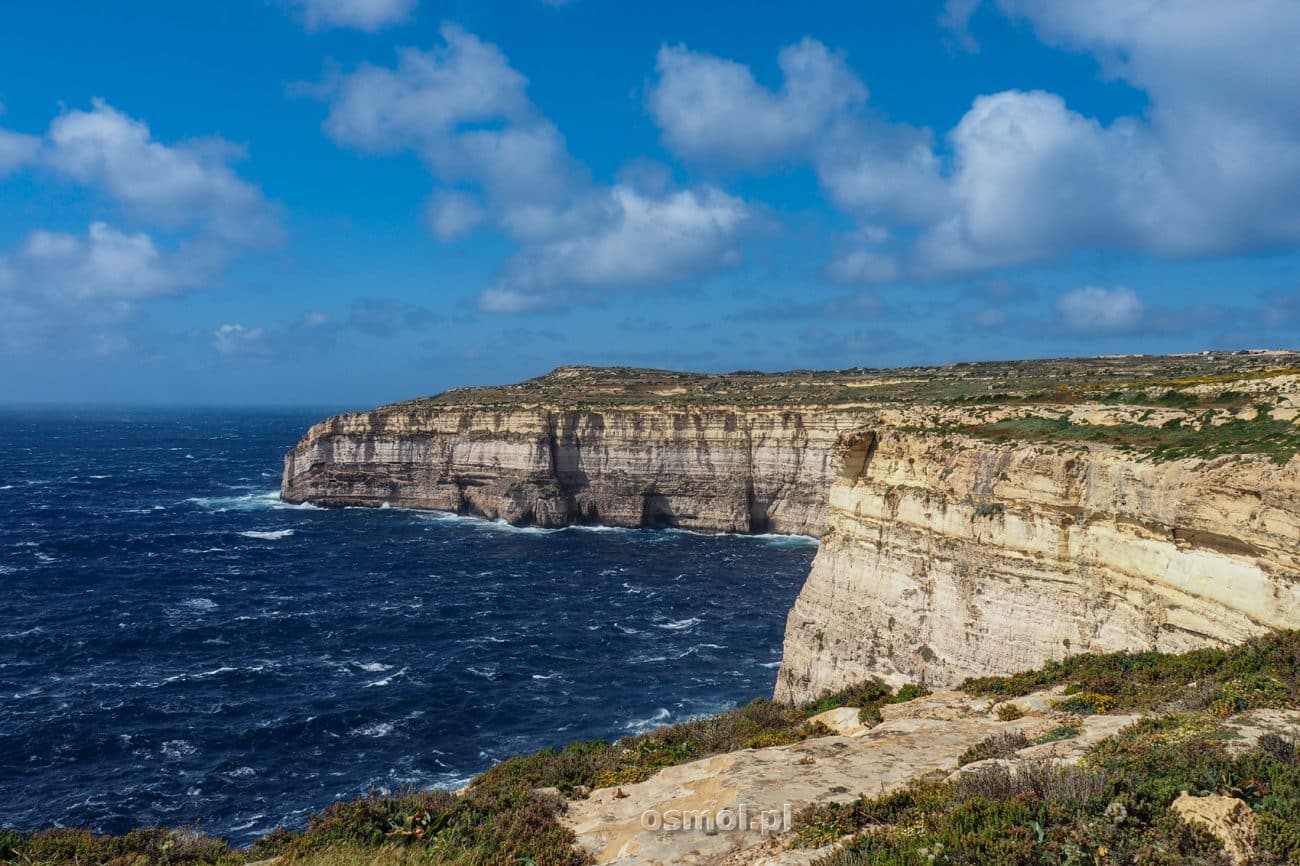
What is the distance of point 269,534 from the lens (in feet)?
236

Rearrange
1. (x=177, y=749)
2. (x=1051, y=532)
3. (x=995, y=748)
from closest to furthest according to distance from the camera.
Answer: (x=995, y=748) < (x=1051, y=532) < (x=177, y=749)

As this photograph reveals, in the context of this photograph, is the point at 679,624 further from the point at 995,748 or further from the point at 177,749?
the point at 995,748

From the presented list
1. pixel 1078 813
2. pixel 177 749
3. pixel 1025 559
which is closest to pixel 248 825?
pixel 177 749

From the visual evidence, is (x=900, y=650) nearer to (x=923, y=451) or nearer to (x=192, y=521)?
(x=923, y=451)

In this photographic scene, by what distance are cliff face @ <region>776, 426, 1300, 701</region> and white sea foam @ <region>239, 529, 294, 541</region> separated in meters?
57.4

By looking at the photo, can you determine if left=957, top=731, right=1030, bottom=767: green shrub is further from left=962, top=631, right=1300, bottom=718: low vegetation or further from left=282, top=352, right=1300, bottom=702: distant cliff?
left=282, top=352, right=1300, bottom=702: distant cliff

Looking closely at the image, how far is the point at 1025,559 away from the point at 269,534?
2720 inches

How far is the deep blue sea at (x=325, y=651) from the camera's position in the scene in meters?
27.8

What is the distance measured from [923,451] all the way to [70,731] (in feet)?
118

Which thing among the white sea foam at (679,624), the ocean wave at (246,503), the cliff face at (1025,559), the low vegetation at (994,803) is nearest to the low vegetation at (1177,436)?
the cliff face at (1025,559)

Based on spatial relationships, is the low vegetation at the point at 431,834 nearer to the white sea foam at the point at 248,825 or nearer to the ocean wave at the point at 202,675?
the white sea foam at the point at 248,825

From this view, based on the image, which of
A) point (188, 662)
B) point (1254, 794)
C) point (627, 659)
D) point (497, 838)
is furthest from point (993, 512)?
point (188, 662)

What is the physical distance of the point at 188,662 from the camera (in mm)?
38688

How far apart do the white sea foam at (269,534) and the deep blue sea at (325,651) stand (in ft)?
1.09
